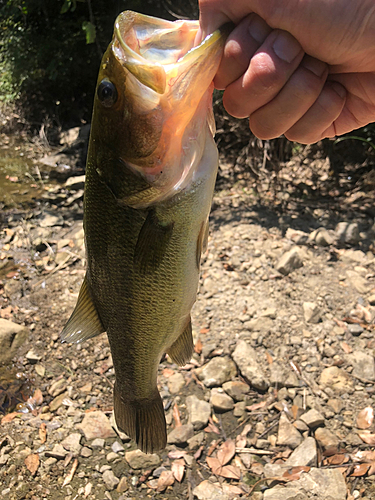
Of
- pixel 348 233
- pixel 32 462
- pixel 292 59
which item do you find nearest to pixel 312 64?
pixel 292 59

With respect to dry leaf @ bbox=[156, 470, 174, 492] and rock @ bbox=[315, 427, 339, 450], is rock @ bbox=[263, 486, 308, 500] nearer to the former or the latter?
rock @ bbox=[315, 427, 339, 450]

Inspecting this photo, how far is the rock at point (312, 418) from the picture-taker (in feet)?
9.71

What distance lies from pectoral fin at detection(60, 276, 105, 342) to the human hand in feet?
3.08

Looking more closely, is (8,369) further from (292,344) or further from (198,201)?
(198,201)

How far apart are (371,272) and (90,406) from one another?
2843 mm

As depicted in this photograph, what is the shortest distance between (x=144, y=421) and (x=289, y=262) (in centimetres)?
256

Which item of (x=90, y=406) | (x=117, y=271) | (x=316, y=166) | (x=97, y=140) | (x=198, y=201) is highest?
(x=97, y=140)

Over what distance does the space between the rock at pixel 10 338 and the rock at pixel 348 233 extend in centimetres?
327

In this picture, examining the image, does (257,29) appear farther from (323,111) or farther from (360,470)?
(360,470)

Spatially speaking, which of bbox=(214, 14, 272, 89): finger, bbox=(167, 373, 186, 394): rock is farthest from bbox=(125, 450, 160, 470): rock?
bbox=(214, 14, 272, 89): finger

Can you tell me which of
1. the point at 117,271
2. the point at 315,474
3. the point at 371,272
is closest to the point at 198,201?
the point at 117,271

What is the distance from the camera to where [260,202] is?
5316 millimetres

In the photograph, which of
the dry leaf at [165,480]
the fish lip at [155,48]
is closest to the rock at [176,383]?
the dry leaf at [165,480]

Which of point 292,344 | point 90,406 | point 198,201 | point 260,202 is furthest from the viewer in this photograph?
point 260,202
